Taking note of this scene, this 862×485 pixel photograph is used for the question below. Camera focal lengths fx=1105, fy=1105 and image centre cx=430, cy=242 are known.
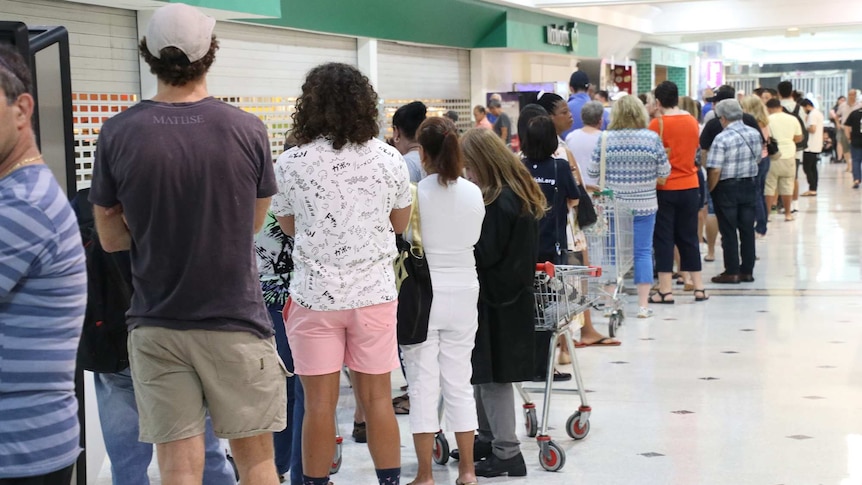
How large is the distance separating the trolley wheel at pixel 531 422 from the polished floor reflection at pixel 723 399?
1.9 inches

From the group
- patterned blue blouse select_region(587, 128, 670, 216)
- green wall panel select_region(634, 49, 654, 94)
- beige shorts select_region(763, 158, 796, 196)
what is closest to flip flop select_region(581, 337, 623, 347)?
patterned blue blouse select_region(587, 128, 670, 216)

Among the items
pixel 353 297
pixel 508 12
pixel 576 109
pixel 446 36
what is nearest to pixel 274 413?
pixel 353 297

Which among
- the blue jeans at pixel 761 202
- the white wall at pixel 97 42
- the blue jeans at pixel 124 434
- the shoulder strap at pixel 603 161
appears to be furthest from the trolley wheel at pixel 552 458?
the blue jeans at pixel 761 202

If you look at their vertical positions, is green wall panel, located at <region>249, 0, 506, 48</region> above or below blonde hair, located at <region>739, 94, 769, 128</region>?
above

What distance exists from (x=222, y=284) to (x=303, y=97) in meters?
1.02

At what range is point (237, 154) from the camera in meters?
2.82

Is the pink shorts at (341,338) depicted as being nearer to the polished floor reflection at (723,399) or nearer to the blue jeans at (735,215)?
the polished floor reflection at (723,399)

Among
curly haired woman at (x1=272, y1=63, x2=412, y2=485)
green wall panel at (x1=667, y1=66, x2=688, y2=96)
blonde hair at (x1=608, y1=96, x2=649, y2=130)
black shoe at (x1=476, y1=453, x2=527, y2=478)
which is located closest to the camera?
curly haired woman at (x1=272, y1=63, x2=412, y2=485)

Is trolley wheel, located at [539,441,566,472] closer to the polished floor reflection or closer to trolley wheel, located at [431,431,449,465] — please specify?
the polished floor reflection

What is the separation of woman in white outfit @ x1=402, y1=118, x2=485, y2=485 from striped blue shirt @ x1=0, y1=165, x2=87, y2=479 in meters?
2.10

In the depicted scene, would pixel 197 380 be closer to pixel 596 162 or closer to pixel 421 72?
pixel 596 162

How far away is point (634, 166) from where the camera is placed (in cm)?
800

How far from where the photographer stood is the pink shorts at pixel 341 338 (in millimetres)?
3633

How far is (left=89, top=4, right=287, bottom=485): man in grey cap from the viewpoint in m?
2.78
